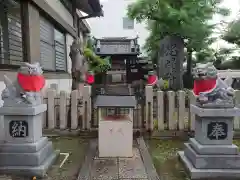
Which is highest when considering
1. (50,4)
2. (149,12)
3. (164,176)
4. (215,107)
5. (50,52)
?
(149,12)

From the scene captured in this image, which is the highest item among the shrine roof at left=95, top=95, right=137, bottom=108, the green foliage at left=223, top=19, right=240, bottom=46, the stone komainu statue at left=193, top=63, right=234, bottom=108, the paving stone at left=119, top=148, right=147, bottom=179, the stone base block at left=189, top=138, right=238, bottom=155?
the green foliage at left=223, top=19, right=240, bottom=46

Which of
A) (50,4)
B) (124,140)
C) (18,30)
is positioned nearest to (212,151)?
(124,140)

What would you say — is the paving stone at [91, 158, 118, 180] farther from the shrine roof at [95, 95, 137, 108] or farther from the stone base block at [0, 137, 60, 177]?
the shrine roof at [95, 95, 137, 108]

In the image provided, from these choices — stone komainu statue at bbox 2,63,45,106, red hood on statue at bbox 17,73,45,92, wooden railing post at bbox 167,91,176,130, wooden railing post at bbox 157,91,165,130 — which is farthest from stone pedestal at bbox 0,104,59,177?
Answer: wooden railing post at bbox 167,91,176,130

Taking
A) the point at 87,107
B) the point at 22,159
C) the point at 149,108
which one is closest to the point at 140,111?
the point at 149,108

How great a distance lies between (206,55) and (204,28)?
7.64 m

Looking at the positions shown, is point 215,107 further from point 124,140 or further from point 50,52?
point 50,52

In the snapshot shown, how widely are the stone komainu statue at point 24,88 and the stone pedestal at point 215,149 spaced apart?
308cm

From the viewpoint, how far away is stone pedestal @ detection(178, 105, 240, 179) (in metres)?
4.72

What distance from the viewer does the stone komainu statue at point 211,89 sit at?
4785mm

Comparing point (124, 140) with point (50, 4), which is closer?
point (124, 140)

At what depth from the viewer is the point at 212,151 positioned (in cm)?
477

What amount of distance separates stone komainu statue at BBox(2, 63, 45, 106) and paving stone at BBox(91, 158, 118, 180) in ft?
5.67

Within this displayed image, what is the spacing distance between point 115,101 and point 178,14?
10.0 m
